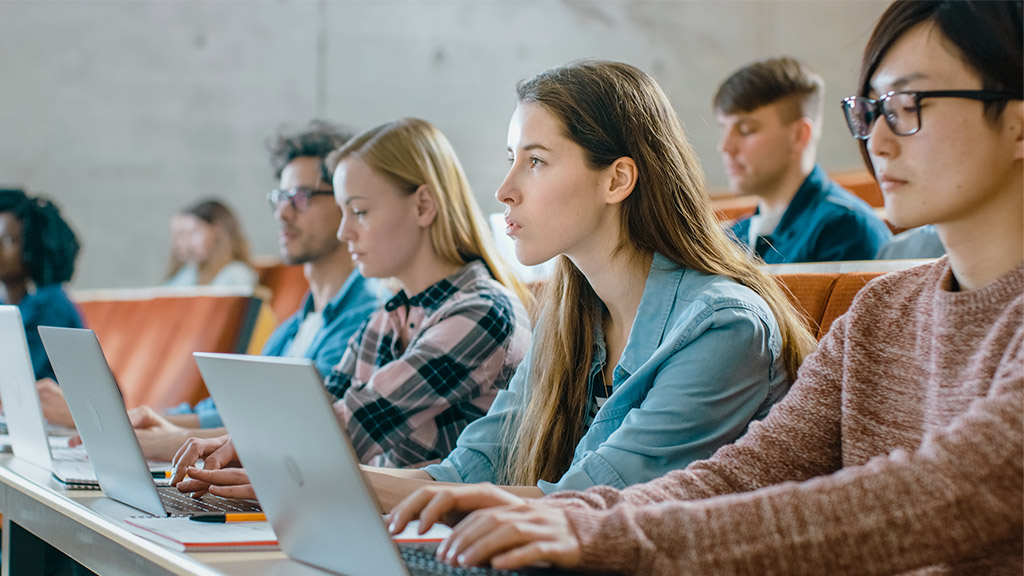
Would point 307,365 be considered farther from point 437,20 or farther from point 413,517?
point 437,20

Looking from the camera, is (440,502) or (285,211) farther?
(285,211)

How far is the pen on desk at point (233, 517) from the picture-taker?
1042 millimetres

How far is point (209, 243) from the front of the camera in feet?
18.9

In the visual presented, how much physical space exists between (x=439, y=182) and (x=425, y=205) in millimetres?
57

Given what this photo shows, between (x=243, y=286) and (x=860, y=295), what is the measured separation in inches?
181

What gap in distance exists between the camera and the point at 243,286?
5.24m

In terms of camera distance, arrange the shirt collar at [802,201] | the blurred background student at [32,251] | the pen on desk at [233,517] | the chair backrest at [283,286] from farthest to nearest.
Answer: the chair backrest at [283,286] → the blurred background student at [32,251] → the shirt collar at [802,201] → the pen on desk at [233,517]

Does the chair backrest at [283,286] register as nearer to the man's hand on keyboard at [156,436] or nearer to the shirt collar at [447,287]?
the man's hand on keyboard at [156,436]

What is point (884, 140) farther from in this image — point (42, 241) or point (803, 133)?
point (42, 241)

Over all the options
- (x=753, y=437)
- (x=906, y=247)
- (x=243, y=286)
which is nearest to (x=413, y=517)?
(x=753, y=437)

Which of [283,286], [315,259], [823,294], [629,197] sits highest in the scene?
[629,197]

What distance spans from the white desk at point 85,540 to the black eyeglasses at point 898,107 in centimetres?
63

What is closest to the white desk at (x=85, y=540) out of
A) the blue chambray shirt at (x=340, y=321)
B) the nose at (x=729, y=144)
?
the blue chambray shirt at (x=340, y=321)

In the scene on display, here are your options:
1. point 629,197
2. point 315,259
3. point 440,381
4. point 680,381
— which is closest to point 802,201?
point 315,259
